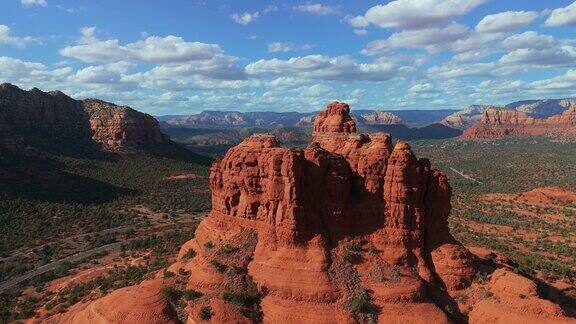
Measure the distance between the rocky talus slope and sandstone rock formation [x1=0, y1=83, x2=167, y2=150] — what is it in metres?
140

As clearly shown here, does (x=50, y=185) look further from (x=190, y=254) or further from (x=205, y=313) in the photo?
(x=205, y=313)

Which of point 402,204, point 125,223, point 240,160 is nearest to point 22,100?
point 125,223

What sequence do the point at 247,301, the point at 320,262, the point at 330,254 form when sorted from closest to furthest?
the point at 247,301 < the point at 320,262 < the point at 330,254

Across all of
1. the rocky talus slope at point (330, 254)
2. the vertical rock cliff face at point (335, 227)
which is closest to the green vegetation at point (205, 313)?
the rocky talus slope at point (330, 254)

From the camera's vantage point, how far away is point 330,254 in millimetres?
43281

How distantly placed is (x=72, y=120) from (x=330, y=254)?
6729 inches

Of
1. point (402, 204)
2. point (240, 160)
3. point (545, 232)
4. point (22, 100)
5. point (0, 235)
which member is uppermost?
point (22, 100)

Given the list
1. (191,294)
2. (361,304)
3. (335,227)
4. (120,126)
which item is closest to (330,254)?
(335,227)

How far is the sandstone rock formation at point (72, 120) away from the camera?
555 ft

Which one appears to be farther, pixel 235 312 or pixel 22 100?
pixel 22 100

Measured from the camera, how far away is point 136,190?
14325 centimetres

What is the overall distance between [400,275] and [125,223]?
281 ft

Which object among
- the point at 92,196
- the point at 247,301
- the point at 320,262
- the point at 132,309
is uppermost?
the point at 320,262

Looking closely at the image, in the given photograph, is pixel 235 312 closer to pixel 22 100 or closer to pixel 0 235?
pixel 0 235
